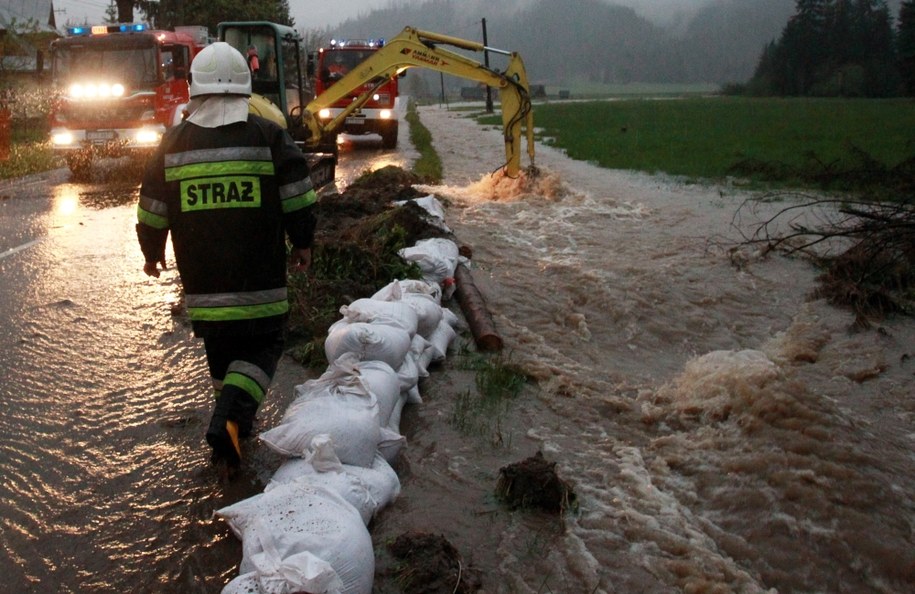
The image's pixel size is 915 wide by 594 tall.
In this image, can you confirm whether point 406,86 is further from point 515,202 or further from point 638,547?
point 638,547

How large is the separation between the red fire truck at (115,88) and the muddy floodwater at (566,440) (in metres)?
6.12

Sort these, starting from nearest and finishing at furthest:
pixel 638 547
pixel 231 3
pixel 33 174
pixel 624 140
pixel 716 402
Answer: pixel 638 547 < pixel 716 402 < pixel 33 174 < pixel 624 140 < pixel 231 3

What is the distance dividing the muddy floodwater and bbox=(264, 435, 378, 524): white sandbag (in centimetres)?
20

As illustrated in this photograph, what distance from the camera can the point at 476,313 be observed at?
6.52 m

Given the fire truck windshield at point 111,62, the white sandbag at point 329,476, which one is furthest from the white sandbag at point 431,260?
the fire truck windshield at point 111,62

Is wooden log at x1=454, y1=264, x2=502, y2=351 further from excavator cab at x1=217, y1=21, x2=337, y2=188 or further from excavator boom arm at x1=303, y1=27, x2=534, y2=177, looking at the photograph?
excavator cab at x1=217, y1=21, x2=337, y2=188

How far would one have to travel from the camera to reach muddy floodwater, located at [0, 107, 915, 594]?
3404 millimetres

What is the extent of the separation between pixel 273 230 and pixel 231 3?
30.8 meters

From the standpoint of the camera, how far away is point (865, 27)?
260 feet

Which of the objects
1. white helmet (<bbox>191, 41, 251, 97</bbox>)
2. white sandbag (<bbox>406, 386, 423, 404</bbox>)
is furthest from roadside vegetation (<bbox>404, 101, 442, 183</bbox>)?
white helmet (<bbox>191, 41, 251, 97</bbox>)

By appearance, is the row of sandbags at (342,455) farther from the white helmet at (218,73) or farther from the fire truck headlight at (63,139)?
the fire truck headlight at (63,139)

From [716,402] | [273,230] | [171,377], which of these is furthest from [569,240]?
[273,230]

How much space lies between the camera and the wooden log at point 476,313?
6.08 meters

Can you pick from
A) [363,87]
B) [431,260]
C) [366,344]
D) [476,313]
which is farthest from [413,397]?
[363,87]
